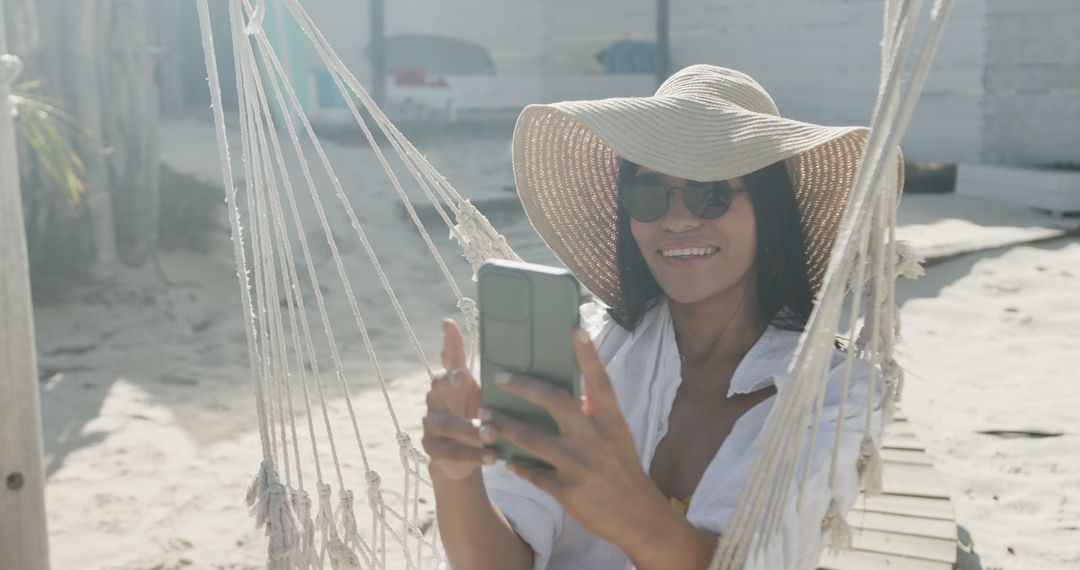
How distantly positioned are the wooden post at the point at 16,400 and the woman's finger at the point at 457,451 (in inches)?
39.4

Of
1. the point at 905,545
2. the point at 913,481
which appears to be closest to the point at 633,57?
the point at 913,481

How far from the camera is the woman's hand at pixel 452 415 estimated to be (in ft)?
2.81

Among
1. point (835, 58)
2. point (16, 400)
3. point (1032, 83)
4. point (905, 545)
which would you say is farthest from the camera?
point (835, 58)

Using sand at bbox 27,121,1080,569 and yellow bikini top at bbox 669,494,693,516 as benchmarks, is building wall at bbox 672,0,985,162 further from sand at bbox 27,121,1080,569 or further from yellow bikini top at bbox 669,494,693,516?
yellow bikini top at bbox 669,494,693,516

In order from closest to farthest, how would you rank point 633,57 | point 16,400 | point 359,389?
1. point 16,400
2. point 359,389
3. point 633,57

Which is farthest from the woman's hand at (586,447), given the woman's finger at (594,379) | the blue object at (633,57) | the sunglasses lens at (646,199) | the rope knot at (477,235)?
the blue object at (633,57)

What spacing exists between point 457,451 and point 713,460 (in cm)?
33

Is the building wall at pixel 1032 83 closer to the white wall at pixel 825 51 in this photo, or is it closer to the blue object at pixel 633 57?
the white wall at pixel 825 51

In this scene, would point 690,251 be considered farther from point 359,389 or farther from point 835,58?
point 835,58

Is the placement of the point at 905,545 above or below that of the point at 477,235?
below

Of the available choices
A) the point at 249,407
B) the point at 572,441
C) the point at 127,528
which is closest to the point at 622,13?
the point at 249,407

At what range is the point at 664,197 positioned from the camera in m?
1.18

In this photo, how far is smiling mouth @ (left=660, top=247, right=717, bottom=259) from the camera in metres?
1.17

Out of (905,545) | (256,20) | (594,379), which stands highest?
(256,20)
